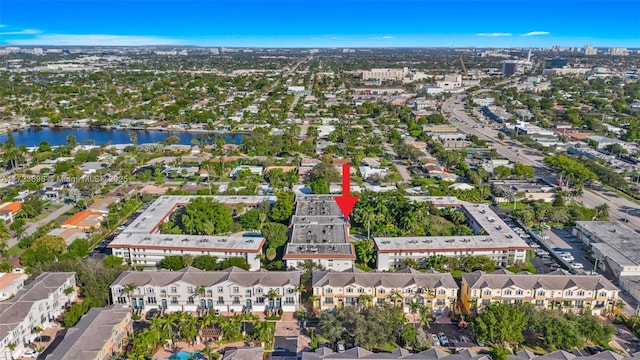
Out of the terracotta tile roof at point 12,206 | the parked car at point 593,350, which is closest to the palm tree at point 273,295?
the parked car at point 593,350

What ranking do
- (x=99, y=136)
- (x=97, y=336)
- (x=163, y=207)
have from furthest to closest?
(x=99, y=136) → (x=163, y=207) → (x=97, y=336)

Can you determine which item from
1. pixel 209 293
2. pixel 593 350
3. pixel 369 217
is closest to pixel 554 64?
pixel 369 217

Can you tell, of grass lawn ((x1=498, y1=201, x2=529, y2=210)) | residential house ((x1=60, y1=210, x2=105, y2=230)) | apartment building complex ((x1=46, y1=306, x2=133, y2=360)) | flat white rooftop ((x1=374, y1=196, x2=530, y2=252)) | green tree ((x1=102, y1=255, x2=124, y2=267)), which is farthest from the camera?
grass lawn ((x1=498, y1=201, x2=529, y2=210))

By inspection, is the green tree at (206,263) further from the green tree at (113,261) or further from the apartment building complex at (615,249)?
the apartment building complex at (615,249)

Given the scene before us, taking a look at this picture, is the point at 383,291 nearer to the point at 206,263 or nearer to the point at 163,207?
the point at 206,263

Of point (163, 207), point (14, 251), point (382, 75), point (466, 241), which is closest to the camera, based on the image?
point (466, 241)

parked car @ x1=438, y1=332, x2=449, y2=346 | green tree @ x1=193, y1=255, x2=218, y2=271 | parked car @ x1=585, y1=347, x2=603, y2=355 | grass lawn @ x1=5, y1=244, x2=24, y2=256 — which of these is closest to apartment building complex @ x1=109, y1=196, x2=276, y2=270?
green tree @ x1=193, y1=255, x2=218, y2=271

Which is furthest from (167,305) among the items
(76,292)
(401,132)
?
(401,132)

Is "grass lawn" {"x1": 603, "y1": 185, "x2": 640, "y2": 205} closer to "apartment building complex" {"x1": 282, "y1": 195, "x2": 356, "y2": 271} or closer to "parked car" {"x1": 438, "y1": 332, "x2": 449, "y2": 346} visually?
"apartment building complex" {"x1": 282, "y1": 195, "x2": 356, "y2": 271}
